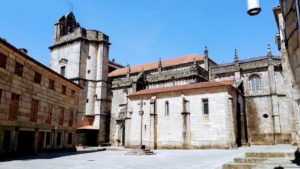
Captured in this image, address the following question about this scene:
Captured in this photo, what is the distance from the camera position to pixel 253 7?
3.25 meters

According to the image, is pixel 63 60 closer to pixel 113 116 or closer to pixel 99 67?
pixel 99 67


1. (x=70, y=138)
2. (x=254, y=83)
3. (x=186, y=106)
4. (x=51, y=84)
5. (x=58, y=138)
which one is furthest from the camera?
(x=254, y=83)

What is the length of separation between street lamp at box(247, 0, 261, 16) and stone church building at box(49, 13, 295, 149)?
A: 15.1m

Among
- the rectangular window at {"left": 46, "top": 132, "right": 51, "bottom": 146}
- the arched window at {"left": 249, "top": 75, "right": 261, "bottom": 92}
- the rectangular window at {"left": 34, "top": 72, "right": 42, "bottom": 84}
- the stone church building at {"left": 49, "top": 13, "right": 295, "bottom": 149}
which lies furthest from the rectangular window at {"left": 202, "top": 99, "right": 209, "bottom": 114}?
the rectangular window at {"left": 34, "top": 72, "right": 42, "bottom": 84}

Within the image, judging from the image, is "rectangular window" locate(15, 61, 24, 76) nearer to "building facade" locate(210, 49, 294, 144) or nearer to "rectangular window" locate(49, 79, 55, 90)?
"rectangular window" locate(49, 79, 55, 90)

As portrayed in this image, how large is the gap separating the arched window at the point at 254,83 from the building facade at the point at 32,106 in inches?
1022

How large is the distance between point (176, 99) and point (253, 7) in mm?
26828

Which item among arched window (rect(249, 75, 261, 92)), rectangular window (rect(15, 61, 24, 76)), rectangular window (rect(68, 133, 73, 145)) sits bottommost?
rectangular window (rect(68, 133, 73, 145))

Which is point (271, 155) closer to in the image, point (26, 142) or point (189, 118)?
point (189, 118)

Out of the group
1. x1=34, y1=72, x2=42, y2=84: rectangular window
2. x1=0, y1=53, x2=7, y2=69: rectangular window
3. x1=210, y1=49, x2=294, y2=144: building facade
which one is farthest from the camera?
x1=210, y1=49, x2=294, y2=144: building facade

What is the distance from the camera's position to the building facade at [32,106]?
17.0 metres

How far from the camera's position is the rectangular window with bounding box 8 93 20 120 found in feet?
57.1

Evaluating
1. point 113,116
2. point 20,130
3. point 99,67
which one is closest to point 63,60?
point 99,67

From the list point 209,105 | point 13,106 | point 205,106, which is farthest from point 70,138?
point 209,105
